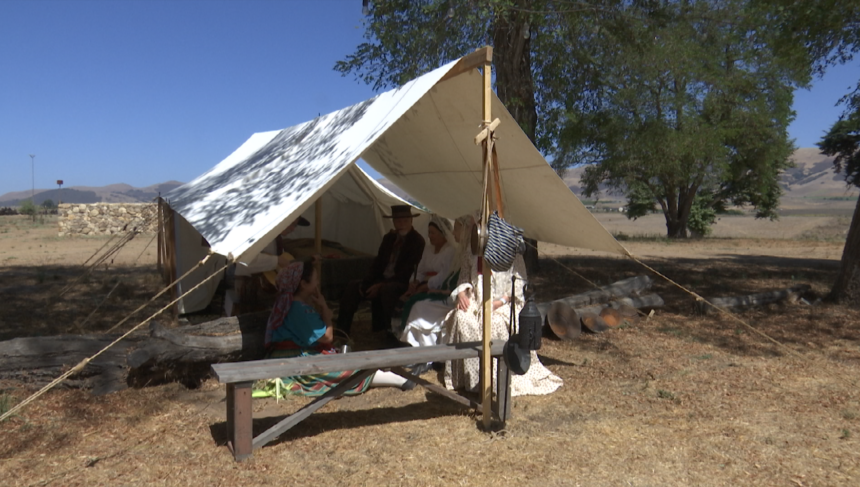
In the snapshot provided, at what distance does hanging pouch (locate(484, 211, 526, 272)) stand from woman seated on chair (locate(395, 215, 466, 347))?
3.07 ft

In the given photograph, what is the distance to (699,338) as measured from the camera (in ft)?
18.8

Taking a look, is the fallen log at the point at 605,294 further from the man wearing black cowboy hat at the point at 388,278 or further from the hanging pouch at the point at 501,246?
the hanging pouch at the point at 501,246

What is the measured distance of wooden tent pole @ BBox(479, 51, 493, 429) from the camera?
3.47m

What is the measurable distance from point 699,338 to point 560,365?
5.37 feet

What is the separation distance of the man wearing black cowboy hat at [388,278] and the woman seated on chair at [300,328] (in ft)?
4.03

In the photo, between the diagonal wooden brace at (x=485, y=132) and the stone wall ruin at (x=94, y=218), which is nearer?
the diagonal wooden brace at (x=485, y=132)

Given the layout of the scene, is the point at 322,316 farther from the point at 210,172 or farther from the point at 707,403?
the point at 210,172

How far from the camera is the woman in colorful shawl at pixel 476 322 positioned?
411 cm

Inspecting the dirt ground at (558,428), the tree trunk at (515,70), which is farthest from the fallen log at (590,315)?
the tree trunk at (515,70)

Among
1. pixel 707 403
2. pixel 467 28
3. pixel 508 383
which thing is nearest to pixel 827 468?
pixel 707 403

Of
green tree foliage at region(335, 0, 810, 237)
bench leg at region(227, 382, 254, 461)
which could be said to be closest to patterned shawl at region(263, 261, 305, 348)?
bench leg at region(227, 382, 254, 461)

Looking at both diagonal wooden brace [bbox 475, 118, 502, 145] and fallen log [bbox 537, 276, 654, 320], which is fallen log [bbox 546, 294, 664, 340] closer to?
fallen log [bbox 537, 276, 654, 320]

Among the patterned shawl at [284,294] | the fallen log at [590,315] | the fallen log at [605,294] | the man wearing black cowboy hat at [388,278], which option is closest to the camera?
the patterned shawl at [284,294]

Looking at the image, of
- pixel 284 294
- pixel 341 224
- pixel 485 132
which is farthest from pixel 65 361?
pixel 341 224
